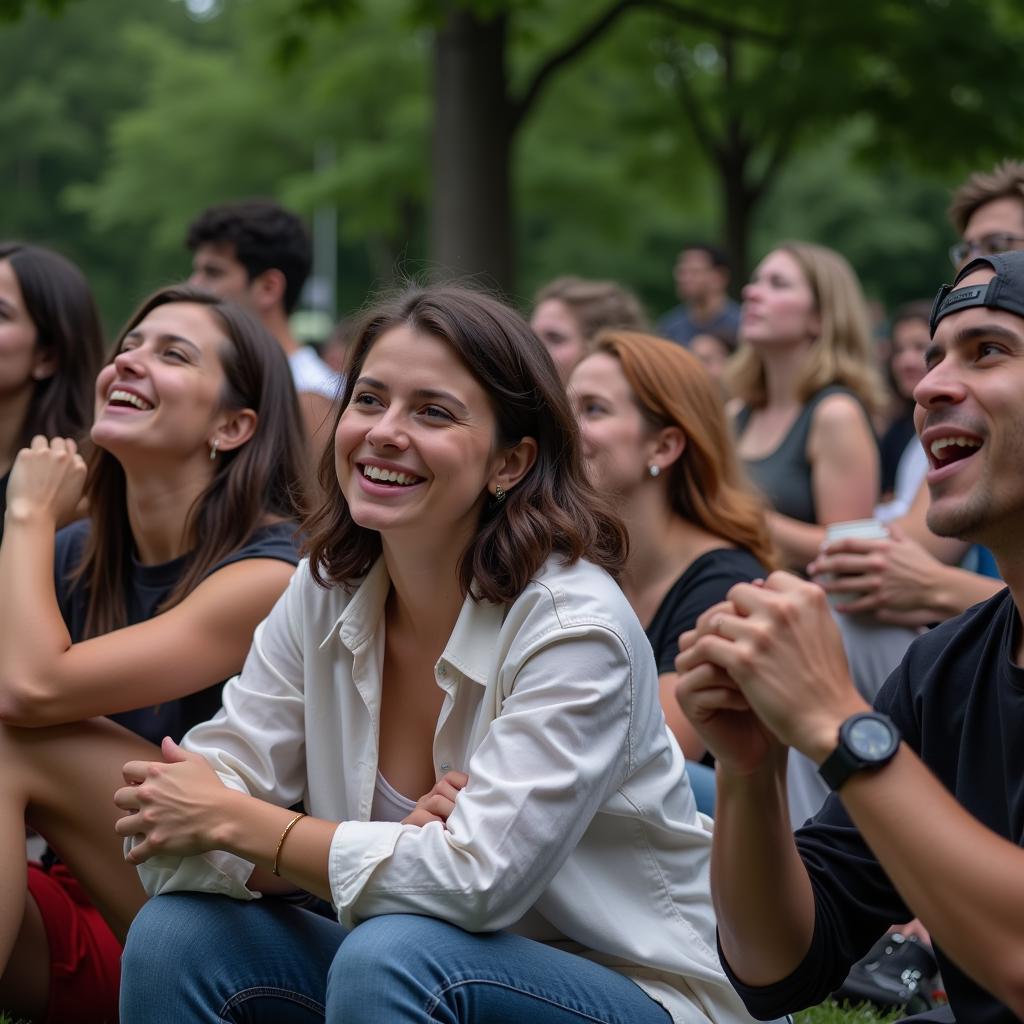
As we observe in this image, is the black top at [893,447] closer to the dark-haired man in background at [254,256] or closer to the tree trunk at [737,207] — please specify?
the dark-haired man in background at [254,256]

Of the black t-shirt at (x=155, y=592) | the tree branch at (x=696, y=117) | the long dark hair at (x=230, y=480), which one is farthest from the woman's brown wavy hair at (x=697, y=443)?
the tree branch at (x=696, y=117)

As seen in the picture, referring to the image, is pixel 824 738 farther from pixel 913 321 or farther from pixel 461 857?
pixel 913 321

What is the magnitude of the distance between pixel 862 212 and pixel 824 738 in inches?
1387

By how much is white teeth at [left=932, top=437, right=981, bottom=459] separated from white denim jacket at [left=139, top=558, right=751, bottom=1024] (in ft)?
2.34

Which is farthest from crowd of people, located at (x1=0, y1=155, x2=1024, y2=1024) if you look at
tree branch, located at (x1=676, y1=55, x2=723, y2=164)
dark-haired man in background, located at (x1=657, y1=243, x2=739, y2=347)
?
tree branch, located at (x1=676, y1=55, x2=723, y2=164)

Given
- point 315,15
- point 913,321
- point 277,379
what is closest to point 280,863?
point 277,379

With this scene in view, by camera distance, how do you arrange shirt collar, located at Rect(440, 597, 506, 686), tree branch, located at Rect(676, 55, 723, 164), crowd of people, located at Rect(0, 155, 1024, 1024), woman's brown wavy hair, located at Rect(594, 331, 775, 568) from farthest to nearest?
tree branch, located at Rect(676, 55, 723, 164) → woman's brown wavy hair, located at Rect(594, 331, 775, 568) → shirt collar, located at Rect(440, 597, 506, 686) → crowd of people, located at Rect(0, 155, 1024, 1024)

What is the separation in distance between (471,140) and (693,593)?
749 cm

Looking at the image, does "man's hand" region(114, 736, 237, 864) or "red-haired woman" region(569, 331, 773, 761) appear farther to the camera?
"red-haired woman" region(569, 331, 773, 761)

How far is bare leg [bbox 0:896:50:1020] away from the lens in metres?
3.39

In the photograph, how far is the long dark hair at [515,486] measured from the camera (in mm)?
2828

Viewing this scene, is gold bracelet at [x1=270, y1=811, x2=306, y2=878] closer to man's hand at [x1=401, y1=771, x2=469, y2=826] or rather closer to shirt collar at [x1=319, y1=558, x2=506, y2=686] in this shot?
man's hand at [x1=401, y1=771, x2=469, y2=826]

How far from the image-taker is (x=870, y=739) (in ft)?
6.04

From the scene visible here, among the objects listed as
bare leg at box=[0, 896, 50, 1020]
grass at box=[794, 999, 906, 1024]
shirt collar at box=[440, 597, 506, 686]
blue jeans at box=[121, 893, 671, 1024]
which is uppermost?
shirt collar at box=[440, 597, 506, 686]
